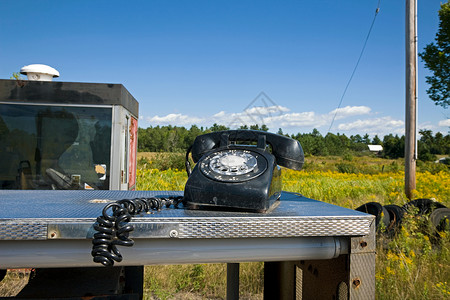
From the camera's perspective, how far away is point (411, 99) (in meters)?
6.46

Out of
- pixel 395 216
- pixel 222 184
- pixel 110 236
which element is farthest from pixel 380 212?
pixel 110 236

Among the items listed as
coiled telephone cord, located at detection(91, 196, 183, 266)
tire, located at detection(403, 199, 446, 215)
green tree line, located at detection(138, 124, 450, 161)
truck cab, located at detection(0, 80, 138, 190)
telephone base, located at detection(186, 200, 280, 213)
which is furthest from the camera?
green tree line, located at detection(138, 124, 450, 161)

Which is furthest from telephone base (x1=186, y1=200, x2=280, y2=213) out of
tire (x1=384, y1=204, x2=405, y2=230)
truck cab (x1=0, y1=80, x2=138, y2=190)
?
tire (x1=384, y1=204, x2=405, y2=230)

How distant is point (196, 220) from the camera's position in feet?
3.34

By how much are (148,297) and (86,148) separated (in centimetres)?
174

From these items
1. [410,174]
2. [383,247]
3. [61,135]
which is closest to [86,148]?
[61,135]

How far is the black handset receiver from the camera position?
1197mm

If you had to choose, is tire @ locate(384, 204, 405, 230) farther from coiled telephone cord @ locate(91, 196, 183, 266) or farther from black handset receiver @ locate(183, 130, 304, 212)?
coiled telephone cord @ locate(91, 196, 183, 266)

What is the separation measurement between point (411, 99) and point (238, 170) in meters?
5.96

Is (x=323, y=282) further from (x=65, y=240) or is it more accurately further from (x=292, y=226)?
(x=65, y=240)

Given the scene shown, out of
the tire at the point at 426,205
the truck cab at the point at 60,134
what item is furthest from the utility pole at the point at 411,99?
the truck cab at the point at 60,134

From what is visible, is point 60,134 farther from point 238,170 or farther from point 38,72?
point 238,170

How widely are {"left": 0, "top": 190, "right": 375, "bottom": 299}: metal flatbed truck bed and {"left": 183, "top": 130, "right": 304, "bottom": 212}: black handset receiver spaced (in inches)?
2.1

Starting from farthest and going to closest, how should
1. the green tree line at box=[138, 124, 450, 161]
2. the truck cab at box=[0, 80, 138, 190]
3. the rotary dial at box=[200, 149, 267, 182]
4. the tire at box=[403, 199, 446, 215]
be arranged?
the green tree line at box=[138, 124, 450, 161] < the tire at box=[403, 199, 446, 215] < the truck cab at box=[0, 80, 138, 190] < the rotary dial at box=[200, 149, 267, 182]
